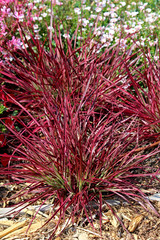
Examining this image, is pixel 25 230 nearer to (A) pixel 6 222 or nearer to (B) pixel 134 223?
(A) pixel 6 222

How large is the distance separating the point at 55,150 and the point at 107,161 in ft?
1.26

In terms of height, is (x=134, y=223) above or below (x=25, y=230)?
below

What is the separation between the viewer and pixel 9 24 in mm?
3012

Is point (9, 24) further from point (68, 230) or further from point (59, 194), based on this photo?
point (68, 230)

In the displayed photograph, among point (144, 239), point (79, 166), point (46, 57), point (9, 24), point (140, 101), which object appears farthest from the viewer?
point (9, 24)

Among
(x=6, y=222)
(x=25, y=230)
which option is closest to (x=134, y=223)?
(x=25, y=230)

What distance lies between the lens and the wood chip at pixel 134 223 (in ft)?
6.02

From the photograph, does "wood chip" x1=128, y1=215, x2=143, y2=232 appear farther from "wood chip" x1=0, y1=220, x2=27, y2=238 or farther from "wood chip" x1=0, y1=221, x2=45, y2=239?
"wood chip" x1=0, y1=220, x2=27, y2=238

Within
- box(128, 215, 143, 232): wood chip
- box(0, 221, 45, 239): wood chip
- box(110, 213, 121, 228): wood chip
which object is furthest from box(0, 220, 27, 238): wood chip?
box(128, 215, 143, 232): wood chip

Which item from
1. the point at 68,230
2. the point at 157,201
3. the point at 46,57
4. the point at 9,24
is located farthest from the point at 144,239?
the point at 9,24

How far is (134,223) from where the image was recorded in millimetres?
1861

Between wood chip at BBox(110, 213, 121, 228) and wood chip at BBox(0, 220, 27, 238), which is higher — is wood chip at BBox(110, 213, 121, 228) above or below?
below

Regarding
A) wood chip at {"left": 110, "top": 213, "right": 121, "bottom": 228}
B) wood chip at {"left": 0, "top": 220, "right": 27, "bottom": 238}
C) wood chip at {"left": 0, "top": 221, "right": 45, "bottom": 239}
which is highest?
wood chip at {"left": 0, "top": 220, "right": 27, "bottom": 238}

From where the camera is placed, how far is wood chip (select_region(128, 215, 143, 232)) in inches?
72.3
